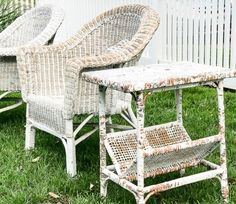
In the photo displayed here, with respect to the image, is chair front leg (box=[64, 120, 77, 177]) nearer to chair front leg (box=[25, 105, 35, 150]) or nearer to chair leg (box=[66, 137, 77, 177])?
chair leg (box=[66, 137, 77, 177])

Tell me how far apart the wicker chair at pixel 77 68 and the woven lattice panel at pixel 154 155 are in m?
0.49

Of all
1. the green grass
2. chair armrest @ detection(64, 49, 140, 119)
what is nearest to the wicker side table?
the green grass

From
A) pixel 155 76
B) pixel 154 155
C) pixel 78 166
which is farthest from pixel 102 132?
pixel 78 166

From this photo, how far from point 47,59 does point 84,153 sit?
0.77 metres

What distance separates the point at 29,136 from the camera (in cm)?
497

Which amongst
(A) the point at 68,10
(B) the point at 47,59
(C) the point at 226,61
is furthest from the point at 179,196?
(A) the point at 68,10

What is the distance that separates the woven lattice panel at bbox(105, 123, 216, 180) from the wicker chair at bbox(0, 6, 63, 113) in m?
1.79

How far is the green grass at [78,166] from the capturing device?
12.8 ft

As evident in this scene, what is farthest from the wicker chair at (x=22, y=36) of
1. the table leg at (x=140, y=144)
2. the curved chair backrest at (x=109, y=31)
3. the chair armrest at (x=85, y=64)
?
the table leg at (x=140, y=144)

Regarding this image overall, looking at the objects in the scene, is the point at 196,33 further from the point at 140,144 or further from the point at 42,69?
the point at 140,144

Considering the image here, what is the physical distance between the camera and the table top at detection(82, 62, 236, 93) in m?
3.36

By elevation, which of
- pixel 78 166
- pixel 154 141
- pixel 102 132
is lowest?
pixel 78 166

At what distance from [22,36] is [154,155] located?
3.16 meters

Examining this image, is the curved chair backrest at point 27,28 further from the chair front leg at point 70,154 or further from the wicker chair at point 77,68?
the chair front leg at point 70,154
